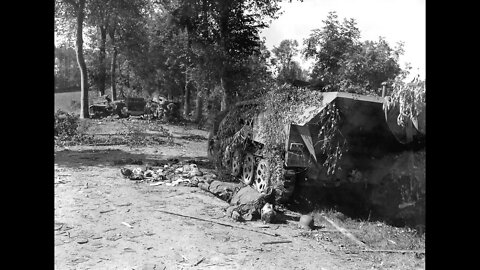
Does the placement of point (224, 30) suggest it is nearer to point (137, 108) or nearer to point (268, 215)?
point (137, 108)

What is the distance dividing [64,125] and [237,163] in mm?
9483

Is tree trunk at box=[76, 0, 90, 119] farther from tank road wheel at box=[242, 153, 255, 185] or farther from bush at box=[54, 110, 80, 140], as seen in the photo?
tank road wheel at box=[242, 153, 255, 185]

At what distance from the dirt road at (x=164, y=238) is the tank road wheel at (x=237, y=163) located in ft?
4.21

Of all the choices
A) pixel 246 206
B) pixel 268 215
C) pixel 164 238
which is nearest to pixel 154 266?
pixel 164 238

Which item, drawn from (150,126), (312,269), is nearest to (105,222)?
(312,269)

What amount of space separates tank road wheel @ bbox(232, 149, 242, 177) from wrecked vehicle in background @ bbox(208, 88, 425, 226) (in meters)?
1.03

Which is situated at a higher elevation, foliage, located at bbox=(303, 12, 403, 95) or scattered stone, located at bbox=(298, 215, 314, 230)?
foliage, located at bbox=(303, 12, 403, 95)

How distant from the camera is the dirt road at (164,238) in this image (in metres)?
4.33

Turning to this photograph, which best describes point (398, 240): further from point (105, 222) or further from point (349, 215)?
point (105, 222)

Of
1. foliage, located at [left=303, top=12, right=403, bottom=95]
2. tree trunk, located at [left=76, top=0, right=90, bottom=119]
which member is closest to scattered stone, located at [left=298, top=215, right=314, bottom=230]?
foliage, located at [left=303, top=12, right=403, bottom=95]

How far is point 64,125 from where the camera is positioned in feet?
50.8

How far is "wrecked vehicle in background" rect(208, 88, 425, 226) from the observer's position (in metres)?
6.12

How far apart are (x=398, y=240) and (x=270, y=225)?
1.79 metres
